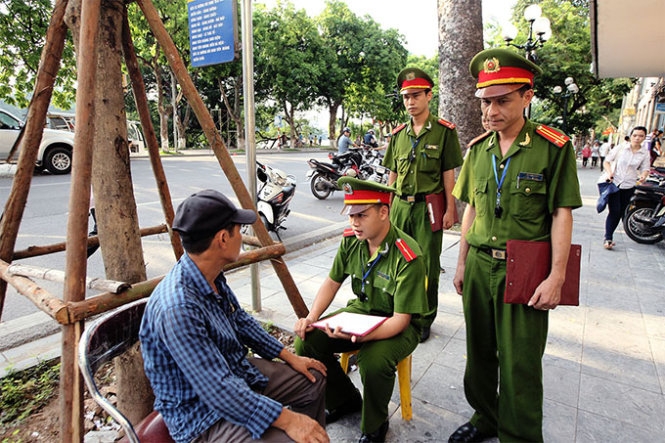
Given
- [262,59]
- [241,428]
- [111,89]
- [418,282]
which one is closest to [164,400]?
[241,428]

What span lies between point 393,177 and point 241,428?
2437 millimetres

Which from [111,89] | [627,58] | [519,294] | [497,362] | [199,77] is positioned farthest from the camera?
[199,77]

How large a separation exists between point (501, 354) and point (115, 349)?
5.58 feet

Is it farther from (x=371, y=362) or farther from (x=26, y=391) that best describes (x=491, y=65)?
(x=26, y=391)

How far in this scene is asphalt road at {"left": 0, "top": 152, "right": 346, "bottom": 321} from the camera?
4.71m

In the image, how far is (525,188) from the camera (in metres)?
1.86

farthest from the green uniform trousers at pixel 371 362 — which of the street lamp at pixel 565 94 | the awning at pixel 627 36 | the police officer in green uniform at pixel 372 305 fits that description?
the street lamp at pixel 565 94

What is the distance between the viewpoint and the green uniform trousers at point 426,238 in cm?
313

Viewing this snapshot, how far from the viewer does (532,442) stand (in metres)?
1.91

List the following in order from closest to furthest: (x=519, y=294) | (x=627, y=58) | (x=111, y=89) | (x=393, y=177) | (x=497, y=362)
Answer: (x=519, y=294) < (x=111, y=89) < (x=497, y=362) < (x=393, y=177) < (x=627, y=58)

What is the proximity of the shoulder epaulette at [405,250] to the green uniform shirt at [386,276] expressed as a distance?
0.02 metres

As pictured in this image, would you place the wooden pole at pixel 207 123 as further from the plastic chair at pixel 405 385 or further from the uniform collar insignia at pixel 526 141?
the uniform collar insignia at pixel 526 141

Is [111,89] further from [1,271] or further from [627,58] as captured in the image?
[627,58]

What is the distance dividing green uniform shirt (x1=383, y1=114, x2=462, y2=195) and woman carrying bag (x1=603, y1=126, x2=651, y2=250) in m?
4.12
